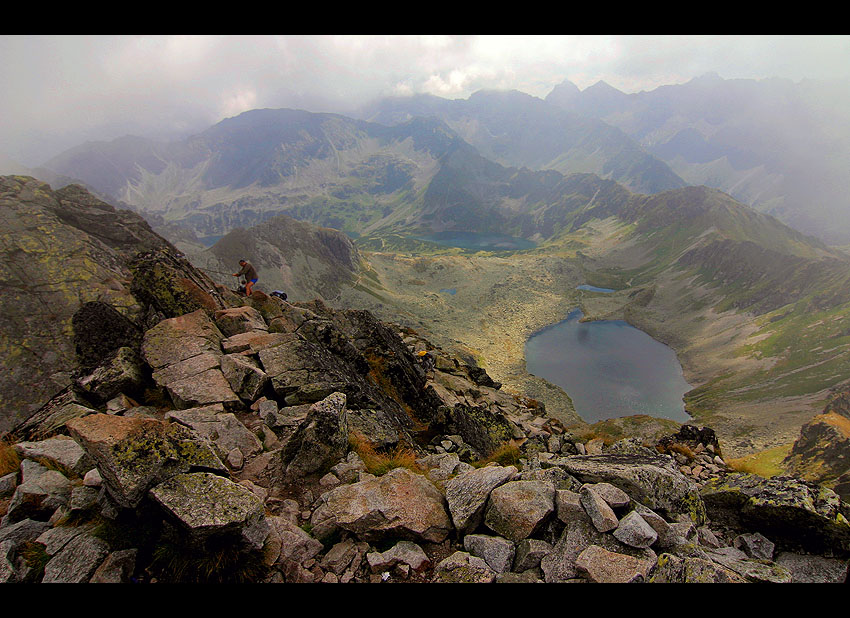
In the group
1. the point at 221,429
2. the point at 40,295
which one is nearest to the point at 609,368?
the point at 221,429

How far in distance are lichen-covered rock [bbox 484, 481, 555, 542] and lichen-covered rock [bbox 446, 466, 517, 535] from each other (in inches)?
8.8

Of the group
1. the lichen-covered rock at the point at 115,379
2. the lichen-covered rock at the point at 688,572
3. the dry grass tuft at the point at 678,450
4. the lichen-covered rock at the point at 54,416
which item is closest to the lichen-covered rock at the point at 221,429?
the lichen-covered rock at the point at 115,379

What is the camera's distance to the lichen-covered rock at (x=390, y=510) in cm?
739

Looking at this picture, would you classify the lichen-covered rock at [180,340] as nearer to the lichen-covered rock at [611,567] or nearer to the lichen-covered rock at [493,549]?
the lichen-covered rock at [493,549]

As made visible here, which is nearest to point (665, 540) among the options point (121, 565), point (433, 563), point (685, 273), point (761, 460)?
point (433, 563)

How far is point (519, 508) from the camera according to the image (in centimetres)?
773

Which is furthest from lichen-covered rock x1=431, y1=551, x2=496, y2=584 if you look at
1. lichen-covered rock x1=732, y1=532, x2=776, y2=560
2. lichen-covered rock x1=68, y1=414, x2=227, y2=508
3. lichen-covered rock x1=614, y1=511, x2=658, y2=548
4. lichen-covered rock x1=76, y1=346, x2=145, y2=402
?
lichen-covered rock x1=76, y1=346, x2=145, y2=402

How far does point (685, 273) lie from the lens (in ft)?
620

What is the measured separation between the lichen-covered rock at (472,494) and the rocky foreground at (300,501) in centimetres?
4

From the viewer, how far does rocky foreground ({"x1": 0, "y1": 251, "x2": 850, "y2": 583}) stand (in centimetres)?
600

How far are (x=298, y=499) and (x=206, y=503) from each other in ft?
10.7

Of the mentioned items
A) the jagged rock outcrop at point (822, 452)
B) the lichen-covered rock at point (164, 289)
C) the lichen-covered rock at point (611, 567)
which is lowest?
the jagged rock outcrop at point (822, 452)
